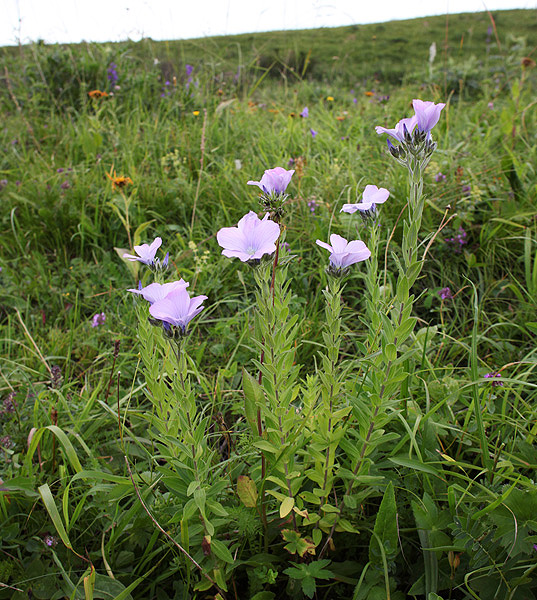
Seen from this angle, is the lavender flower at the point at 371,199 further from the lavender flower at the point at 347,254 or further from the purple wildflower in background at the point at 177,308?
the purple wildflower in background at the point at 177,308

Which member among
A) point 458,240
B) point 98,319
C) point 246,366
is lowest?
point 246,366

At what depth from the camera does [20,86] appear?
4.51 meters

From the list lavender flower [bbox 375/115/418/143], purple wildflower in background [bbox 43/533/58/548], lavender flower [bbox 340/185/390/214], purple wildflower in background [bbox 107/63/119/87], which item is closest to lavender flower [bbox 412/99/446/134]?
lavender flower [bbox 375/115/418/143]

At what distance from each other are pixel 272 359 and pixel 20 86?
4.97 metres

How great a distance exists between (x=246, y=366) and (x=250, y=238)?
1.09 metres

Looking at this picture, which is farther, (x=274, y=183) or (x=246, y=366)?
(x=246, y=366)

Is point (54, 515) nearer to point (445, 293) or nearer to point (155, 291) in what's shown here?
point (155, 291)

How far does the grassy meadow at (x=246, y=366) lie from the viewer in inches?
42.6

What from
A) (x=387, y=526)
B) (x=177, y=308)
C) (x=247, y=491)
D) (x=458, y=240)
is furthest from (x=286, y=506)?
(x=458, y=240)

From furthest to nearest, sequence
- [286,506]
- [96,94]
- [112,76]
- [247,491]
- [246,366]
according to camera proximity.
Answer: [112,76], [96,94], [246,366], [247,491], [286,506]

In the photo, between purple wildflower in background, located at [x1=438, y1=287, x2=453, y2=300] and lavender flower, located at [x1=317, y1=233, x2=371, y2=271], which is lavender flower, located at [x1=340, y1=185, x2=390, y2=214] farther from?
purple wildflower in background, located at [x1=438, y1=287, x2=453, y2=300]

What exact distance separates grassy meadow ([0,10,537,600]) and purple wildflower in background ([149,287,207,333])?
17 centimetres

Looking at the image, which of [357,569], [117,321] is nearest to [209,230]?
[117,321]

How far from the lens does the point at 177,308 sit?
0.88m
